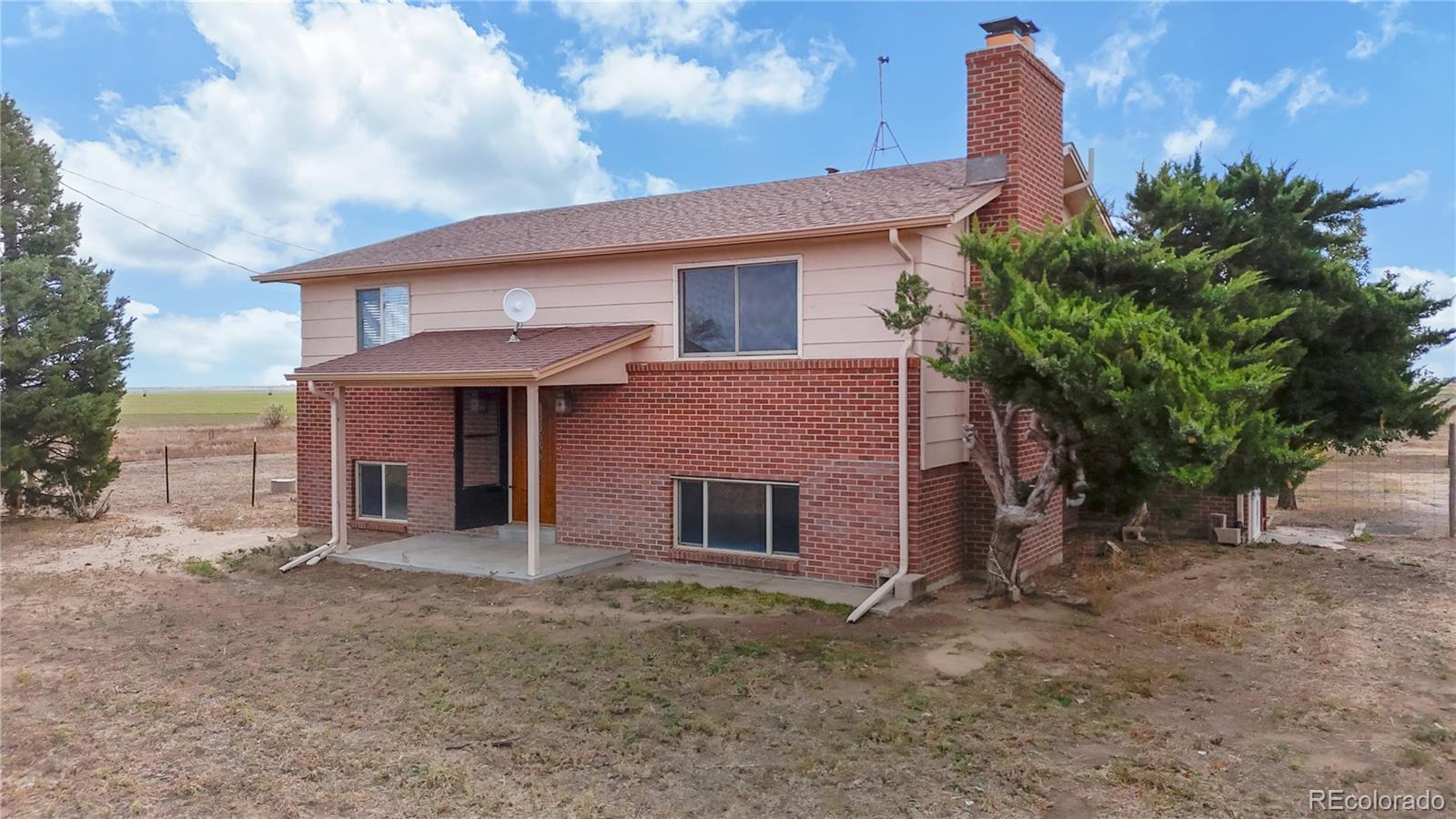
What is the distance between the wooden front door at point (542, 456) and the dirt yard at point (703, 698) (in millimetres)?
2288

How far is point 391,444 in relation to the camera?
1348cm

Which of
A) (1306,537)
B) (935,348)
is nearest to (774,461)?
(935,348)

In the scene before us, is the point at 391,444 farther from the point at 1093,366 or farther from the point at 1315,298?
the point at 1315,298

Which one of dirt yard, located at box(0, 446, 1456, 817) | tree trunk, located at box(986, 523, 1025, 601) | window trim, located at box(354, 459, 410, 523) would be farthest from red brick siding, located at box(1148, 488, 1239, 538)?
window trim, located at box(354, 459, 410, 523)

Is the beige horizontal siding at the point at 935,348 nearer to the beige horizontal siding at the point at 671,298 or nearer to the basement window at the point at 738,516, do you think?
the beige horizontal siding at the point at 671,298

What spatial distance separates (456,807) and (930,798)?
253 cm

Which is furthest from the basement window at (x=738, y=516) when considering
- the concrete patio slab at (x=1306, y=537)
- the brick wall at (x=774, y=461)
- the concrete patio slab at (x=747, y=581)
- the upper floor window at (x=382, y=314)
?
the concrete patio slab at (x=1306, y=537)

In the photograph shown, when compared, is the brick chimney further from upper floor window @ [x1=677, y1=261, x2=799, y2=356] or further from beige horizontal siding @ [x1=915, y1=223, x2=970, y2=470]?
upper floor window @ [x1=677, y1=261, x2=799, y2=356]

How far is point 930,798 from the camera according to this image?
496 centimetres

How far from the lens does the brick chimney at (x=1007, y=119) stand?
34.1 ft

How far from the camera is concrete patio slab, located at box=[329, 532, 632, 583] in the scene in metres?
10.7

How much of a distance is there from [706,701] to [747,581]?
3.87 metres

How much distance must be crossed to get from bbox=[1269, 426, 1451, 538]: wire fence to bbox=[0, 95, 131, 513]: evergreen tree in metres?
21.0

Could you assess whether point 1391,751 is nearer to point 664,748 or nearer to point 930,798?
point 930,798
